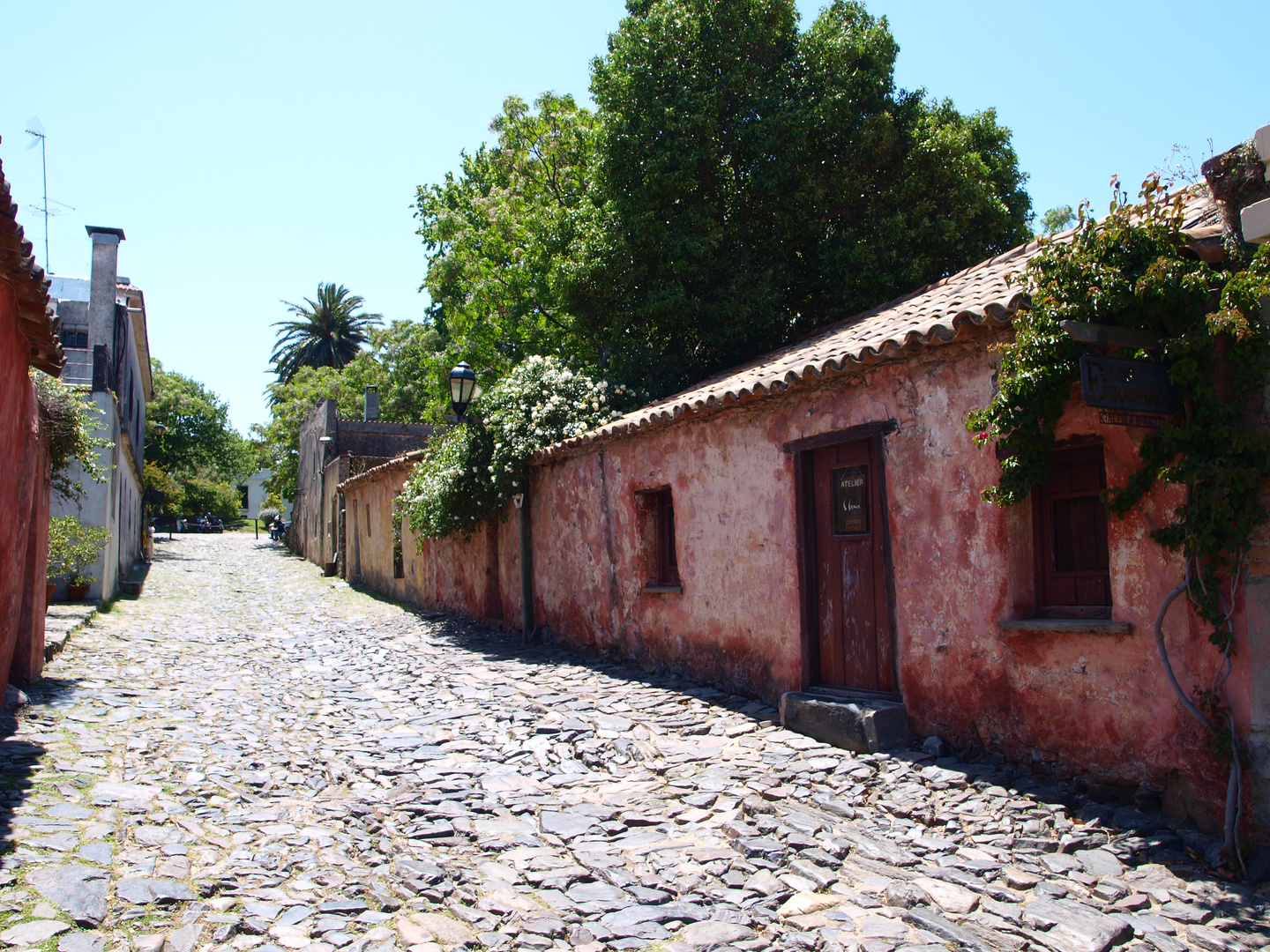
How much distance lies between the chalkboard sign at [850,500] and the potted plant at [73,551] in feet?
32.0

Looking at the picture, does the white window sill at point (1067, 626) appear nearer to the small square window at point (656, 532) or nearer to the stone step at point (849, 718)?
the stone step at point (849, 718)

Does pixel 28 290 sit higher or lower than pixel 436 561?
higher

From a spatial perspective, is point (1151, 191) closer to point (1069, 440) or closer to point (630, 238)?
point (1069, 440)

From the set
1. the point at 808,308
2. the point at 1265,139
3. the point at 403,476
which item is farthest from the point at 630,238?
the point at 1265,139

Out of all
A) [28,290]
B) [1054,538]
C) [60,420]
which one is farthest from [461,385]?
[1054,538]

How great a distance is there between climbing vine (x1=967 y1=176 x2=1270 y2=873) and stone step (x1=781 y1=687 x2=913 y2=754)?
6.59ft

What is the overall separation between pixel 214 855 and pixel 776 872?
2.93 meters

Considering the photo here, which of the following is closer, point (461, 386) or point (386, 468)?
point (461, 386)

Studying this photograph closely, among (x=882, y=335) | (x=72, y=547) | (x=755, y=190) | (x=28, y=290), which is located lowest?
(x=72, y=547)

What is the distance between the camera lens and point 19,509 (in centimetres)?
729

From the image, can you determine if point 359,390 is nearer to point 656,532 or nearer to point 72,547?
point 72,547

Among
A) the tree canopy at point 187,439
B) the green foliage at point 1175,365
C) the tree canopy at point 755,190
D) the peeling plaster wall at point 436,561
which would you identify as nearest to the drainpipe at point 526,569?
the peeling plaster wall at point 436,561

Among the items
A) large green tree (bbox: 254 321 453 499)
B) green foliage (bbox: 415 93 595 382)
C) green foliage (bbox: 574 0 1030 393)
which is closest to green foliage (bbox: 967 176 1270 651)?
green foliage (bbox: 574 0 1030 393)

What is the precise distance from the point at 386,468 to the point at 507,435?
703 centimetres
